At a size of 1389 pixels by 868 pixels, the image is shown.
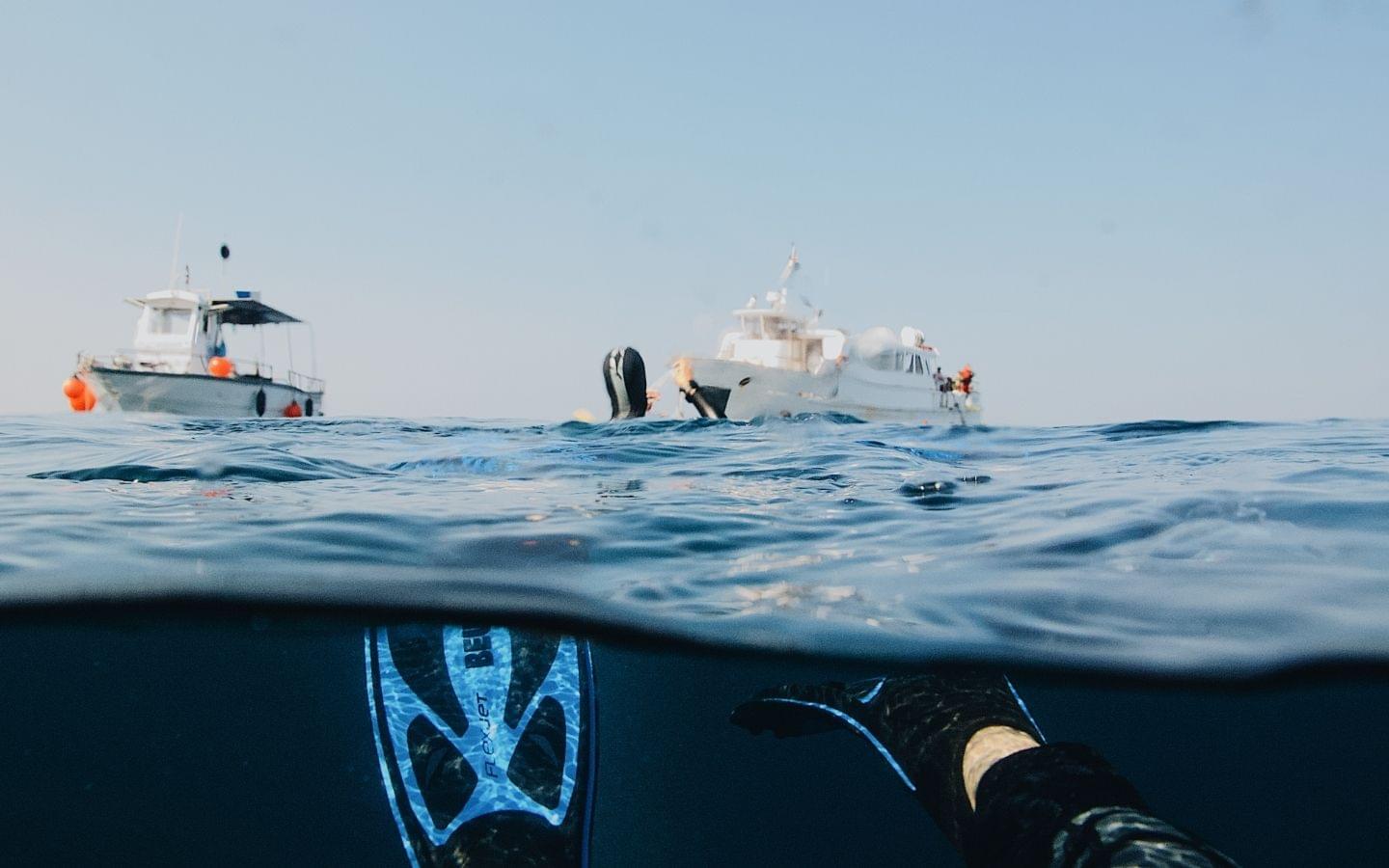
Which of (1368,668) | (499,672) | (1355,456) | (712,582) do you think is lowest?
(499,672)

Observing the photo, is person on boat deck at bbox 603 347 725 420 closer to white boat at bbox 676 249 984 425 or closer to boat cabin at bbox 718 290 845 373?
white boat at bbox 676 249 984 425

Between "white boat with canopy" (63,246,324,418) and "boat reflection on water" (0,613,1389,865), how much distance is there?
21.2 m

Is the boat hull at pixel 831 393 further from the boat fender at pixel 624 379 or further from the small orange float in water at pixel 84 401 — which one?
the small orange float in water at pixel 84 401

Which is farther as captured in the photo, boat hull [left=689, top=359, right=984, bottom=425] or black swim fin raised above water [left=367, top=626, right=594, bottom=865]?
boat hull [left=689, top=359, right=984, bottom=425]

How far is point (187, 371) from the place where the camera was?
28625 mm

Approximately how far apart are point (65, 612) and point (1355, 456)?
10534mm


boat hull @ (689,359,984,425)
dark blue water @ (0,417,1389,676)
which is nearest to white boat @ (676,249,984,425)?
boat hull @ (689,359,984,425)

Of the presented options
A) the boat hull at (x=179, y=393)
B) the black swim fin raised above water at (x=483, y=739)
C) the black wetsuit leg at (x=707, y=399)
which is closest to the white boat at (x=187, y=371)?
the boat hull at (x=179, y=393)

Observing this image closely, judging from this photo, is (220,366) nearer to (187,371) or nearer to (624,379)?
(187,371)

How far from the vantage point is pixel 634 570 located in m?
4.05

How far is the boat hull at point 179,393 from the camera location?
79.6ft

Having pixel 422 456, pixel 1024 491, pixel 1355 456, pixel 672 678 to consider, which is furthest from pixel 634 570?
pixel 1355 456

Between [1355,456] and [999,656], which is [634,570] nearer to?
[999,656]

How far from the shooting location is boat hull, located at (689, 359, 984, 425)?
28734 millimetres
